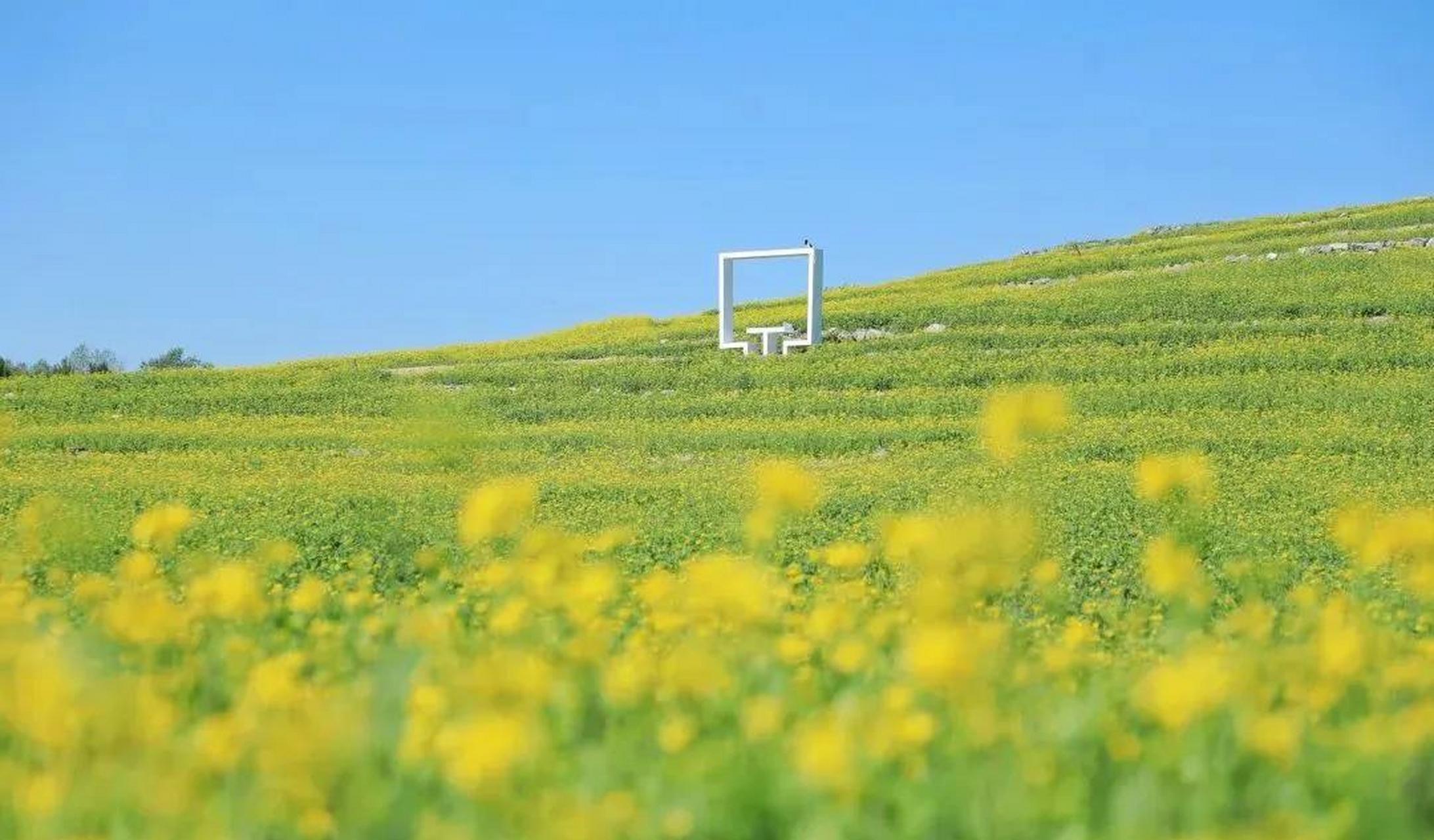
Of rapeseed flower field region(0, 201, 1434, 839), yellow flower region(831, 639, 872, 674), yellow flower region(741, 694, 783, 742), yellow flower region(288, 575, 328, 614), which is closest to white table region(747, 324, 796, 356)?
rapeseed flower field region(0, 201, 1434, 839)

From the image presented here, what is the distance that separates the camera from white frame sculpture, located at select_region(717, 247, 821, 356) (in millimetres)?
27547

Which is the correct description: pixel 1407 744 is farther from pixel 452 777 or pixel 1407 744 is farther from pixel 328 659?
pixel 328 659

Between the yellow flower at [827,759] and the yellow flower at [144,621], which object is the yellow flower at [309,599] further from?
the yellow flower at [827,759]

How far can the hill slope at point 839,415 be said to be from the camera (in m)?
13.7

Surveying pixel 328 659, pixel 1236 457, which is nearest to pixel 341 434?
pixel 1236 457

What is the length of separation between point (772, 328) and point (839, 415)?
20.0 feet

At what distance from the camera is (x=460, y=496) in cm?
1469

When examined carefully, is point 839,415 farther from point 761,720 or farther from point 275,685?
point 761,720

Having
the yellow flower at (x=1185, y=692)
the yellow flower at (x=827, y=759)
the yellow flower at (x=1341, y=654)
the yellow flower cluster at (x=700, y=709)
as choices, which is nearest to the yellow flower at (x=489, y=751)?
the yellow flower cluster at (x=700, y=709)

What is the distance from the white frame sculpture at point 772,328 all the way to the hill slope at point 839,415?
0.62 metres

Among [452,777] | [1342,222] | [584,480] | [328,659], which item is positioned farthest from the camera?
[1342,222]

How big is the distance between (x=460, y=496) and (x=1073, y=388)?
1118 cm

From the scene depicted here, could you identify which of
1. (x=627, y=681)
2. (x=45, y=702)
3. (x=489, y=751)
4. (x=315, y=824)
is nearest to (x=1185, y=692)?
(x=627, y=681)

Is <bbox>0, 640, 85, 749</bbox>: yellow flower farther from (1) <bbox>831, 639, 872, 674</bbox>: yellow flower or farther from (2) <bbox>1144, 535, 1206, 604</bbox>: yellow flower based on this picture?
(2) <bbox>1144, 535, 1206, 604</bbox>: yellow flower
